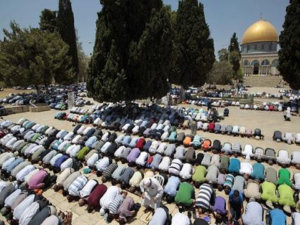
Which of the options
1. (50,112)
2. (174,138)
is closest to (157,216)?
(174,138)

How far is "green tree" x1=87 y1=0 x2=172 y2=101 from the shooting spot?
58.0 ft

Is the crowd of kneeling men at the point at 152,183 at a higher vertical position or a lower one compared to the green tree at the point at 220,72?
lower

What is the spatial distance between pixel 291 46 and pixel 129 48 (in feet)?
58.9

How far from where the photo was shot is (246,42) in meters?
65.9

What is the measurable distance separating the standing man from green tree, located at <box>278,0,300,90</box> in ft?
73.8

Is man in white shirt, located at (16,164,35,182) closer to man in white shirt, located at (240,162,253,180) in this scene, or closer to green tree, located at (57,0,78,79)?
man in white shirt, located at (240,162,253,180)

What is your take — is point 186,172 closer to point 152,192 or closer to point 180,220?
point 152,192

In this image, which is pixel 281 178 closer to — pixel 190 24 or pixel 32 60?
pixel 190 24

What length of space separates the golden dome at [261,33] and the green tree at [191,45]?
148 feet

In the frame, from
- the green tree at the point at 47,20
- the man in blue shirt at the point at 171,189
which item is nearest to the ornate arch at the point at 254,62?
the green tree at the point at 47,20

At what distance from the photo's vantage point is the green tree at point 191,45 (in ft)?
88.3

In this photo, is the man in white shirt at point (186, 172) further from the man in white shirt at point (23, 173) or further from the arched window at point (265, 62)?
the arched window at point (265, 62)

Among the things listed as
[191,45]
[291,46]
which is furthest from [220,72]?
[291,46]

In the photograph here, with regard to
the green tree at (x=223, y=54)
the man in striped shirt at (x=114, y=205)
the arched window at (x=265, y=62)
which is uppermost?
the green tree at (x=223, y=54)
